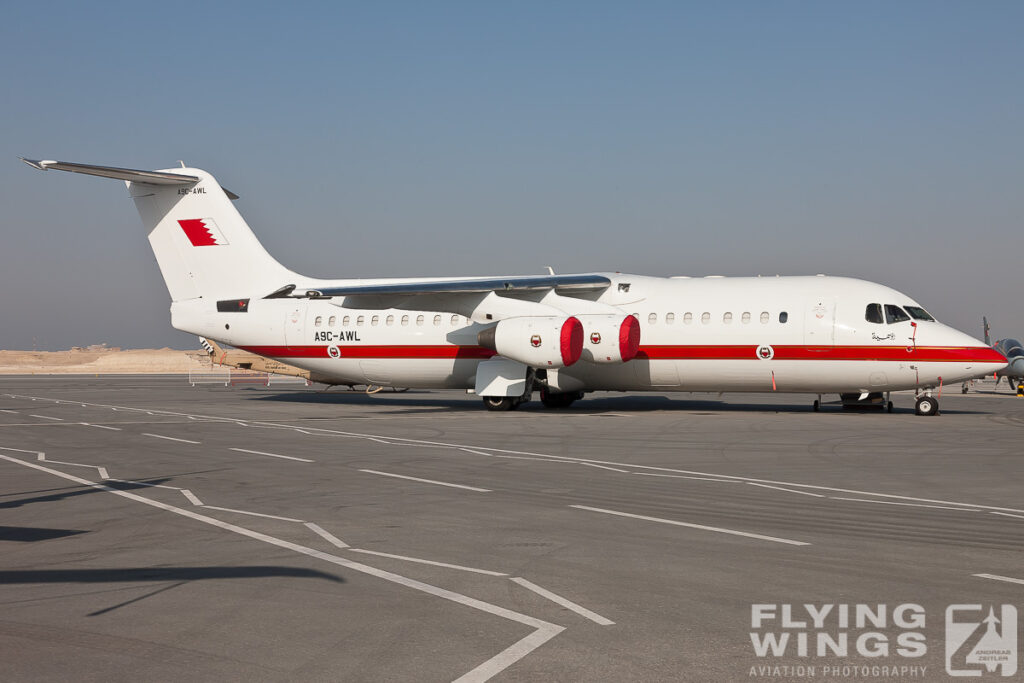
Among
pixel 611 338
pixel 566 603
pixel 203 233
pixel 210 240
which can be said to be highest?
pixel 203 233

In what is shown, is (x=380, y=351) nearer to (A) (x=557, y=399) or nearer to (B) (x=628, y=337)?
(A) (x=557, y=399)

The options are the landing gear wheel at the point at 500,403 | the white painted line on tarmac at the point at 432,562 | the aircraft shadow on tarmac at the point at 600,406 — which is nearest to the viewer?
→ the white painted line on tarmac at the point at 432,562

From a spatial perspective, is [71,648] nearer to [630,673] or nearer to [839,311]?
[630,673]

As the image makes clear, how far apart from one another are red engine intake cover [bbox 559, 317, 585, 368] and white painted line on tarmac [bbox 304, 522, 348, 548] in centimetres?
1868

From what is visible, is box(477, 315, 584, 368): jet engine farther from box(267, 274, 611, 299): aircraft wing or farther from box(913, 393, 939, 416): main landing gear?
box(913, 393, 939, 416): main landing gear

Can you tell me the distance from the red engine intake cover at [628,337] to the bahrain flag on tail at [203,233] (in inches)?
640

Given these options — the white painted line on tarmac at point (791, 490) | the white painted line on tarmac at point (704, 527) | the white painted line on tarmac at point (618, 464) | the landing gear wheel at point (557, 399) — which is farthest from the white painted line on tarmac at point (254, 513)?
the landing gear wheel at point (557, 399)

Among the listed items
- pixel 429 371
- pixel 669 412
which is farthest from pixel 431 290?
pixel 669 412

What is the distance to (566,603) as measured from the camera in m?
6.88

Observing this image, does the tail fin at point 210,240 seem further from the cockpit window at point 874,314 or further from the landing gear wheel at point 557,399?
the cockpit window at point 874,314

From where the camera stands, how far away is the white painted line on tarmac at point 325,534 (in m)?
9.16

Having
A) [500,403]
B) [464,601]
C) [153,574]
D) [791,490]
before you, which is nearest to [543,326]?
[500,403]

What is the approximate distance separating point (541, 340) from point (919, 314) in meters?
11.1

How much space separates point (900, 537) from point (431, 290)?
2237 centimetres
